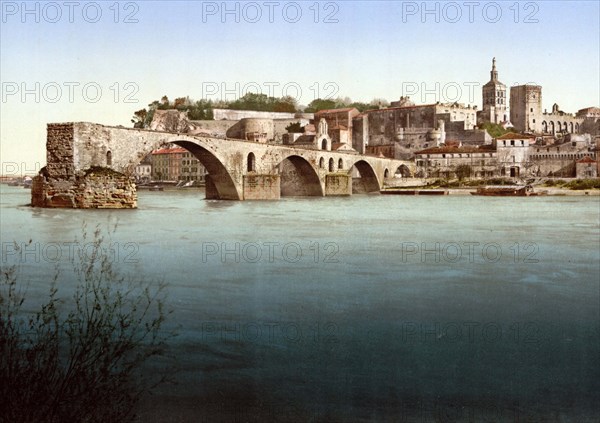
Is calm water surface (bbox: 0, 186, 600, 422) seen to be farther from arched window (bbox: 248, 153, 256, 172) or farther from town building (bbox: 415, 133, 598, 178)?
town building (bbox: 415, 133, 598, 178)

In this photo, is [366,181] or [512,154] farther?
[512,154]

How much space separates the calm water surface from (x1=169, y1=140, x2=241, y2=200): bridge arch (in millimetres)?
22340

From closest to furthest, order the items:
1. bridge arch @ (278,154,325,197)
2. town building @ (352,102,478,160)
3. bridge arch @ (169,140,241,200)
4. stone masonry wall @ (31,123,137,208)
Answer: stone masonry wall @ (31,123,137,208)
bridge arch @ (169,140,241,200)
bridge arch @ (278,154,325,197)
town building @ (352,102,478,160)

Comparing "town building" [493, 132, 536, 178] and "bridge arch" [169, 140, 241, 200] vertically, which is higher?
"town building" [493, 132, 536, 178]

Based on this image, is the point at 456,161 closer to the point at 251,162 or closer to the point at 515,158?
the point at 515,158

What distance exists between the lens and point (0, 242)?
1662 centimetres

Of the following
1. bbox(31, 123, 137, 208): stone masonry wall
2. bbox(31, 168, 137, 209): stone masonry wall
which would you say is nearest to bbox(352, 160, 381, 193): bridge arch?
bbox(31, 168, 137, 209): stone masonry wall

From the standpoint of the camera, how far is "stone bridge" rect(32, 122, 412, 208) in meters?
29.4

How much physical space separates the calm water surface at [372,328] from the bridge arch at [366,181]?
172ft

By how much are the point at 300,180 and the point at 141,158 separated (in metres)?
26.7

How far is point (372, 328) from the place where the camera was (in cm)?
765

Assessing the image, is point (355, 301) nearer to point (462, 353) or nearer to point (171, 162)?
point (462, 353)

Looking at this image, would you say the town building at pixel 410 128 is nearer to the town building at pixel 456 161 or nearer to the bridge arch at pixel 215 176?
the town building at pixel 456 161

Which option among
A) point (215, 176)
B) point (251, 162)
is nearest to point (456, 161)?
point (251, 162)
